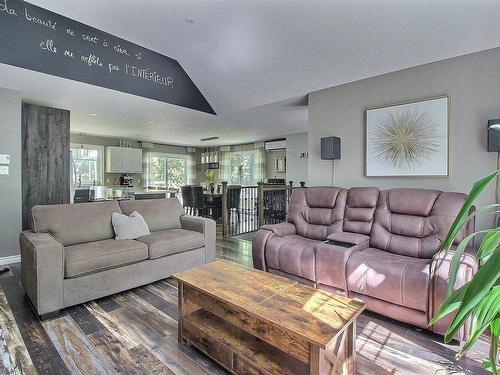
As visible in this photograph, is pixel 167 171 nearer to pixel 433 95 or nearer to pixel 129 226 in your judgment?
pixel 129 226

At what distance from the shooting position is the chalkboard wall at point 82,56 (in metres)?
2.92

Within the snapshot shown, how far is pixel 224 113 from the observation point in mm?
5234

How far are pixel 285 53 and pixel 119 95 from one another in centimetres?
247

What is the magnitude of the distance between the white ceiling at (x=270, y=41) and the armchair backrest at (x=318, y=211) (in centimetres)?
159

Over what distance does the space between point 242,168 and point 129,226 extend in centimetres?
644

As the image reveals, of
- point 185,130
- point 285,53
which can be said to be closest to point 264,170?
point 185,130

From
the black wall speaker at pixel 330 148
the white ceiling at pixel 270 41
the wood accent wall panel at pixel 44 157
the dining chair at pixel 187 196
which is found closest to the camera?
the white ceiling at pixel 270 41

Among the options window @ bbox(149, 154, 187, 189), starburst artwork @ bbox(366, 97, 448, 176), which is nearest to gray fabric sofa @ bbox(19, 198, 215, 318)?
starburst artwork @ bbox(366, 97, 448, 176)

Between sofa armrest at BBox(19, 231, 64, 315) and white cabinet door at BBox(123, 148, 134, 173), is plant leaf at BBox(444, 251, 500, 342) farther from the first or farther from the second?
white cabinet door at BBox(123, 148, 134, 173)

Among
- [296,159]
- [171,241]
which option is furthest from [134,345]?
[296,159]

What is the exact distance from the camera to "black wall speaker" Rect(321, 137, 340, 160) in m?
3.68

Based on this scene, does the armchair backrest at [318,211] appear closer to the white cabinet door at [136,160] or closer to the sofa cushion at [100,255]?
the sofa cushion at [100,255]

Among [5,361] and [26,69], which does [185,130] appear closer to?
[26,69]

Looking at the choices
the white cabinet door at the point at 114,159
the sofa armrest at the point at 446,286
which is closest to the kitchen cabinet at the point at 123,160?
the white cabinet door at the point at 114,159
